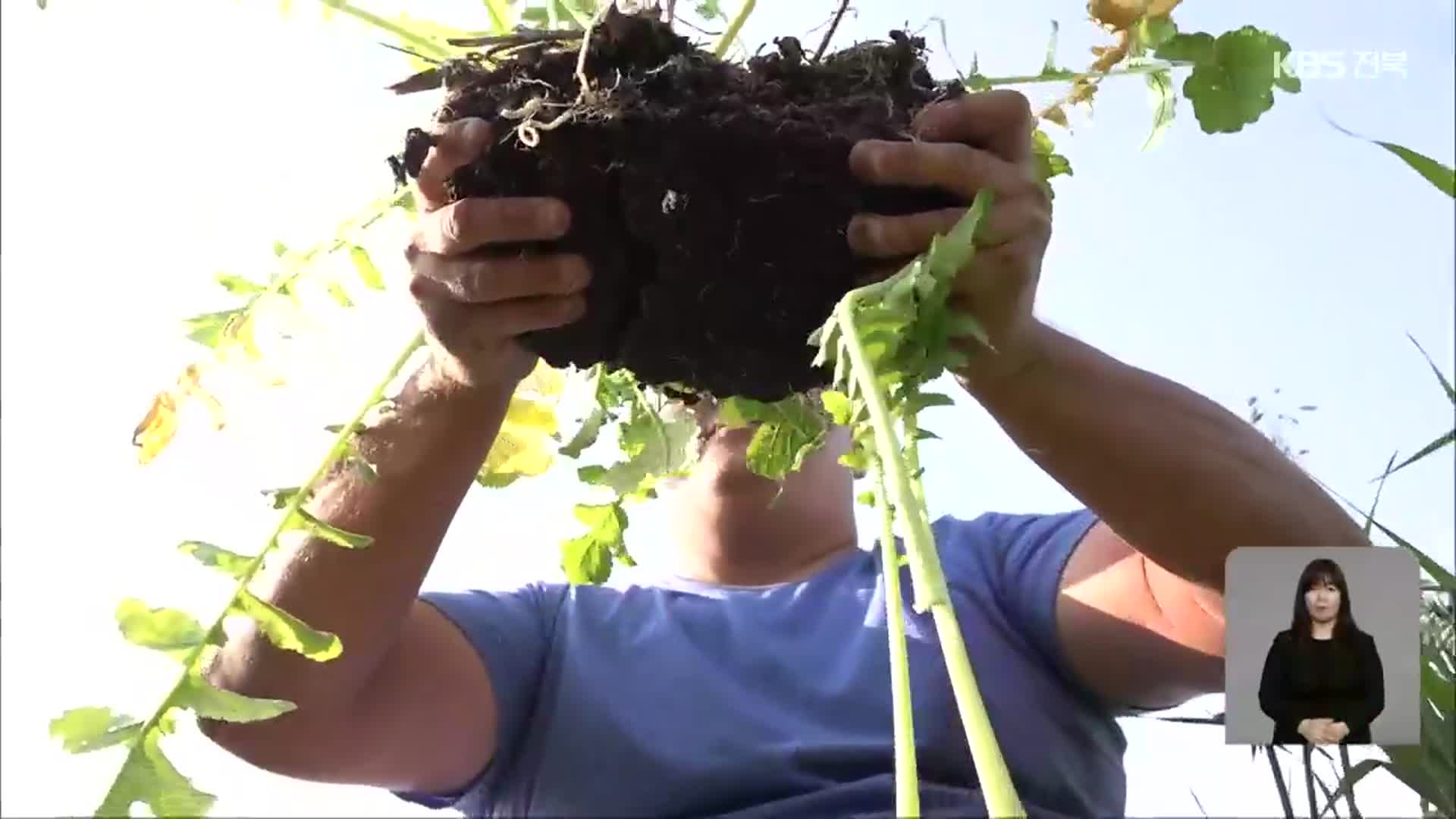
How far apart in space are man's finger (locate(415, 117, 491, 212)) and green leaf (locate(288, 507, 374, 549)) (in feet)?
0.41

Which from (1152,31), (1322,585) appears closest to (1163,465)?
(1322,585)

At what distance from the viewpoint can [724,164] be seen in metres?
0.37

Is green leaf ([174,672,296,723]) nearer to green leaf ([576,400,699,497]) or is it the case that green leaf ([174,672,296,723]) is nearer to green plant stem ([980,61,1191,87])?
green leaf ([576,400,699,497])

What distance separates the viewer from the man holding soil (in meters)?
0.39

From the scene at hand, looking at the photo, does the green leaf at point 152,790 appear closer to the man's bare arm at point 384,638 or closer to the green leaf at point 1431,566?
the man's bare arm at point 384,638

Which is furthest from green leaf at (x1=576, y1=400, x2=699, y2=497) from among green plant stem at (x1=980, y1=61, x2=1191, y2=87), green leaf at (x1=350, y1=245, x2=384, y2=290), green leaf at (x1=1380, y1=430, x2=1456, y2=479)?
green leaf at (x1=1380, y1=430, x2=1456, y2=479)

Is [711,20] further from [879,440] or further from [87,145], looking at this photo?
[87,145]

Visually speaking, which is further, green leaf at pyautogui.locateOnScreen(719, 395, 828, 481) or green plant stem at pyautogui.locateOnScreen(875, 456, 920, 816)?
green leaf at pyautogui.locateOnScreen(719, 395, 828, 481)

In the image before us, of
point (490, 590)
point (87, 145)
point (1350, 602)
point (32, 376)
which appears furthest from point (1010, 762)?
point (32, 376)

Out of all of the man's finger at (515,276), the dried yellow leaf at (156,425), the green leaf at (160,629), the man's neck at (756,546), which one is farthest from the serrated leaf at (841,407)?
the man's neck at (756,546)

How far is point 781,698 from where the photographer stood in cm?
66

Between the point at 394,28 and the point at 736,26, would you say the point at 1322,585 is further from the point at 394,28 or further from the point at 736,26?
the point at 394,28

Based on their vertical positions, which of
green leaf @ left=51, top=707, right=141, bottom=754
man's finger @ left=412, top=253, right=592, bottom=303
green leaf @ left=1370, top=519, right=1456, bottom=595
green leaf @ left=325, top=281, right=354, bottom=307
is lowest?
green leaf @ left=51, top=707, right=141, bottom=754

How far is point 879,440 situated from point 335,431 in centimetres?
26
